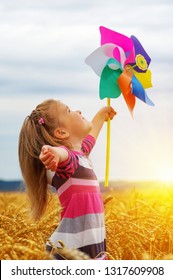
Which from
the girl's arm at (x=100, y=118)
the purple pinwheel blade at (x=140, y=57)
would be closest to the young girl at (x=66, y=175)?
the girl's arm at (x=100, y=118)

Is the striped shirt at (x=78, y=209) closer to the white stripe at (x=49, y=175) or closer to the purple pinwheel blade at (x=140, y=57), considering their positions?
the white stripe at (x=49, y=175)

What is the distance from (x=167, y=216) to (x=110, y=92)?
711mm

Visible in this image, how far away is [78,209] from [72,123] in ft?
1.25

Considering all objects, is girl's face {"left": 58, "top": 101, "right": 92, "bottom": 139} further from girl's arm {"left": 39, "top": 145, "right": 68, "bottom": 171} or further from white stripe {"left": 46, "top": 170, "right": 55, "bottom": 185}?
girl's arm {"left": 39, "top": 145, "right": 68, "bottom": 171}

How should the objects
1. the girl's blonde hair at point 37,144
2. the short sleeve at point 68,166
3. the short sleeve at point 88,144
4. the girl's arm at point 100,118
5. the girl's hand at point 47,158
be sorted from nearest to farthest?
the girl's hand at point 47,158 < the short sleeve at point 68,166 < the girl's blonde hair at point 37,144 < the short sleeve at point 88,144 < the girl's arm at point 100,118

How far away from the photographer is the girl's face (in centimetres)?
258

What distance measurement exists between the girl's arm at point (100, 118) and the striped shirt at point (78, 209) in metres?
0.40

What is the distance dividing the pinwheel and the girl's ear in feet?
1.18

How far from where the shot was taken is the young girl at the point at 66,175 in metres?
2.44

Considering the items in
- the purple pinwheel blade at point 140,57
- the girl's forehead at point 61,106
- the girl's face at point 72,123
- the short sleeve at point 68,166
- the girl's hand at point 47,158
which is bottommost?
the short sleeve at point 68,166

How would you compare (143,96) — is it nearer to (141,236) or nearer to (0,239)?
(141,236)

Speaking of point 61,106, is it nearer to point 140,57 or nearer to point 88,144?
point 88,144

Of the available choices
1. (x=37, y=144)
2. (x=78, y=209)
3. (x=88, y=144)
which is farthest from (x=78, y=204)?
(x=88, y=144)
